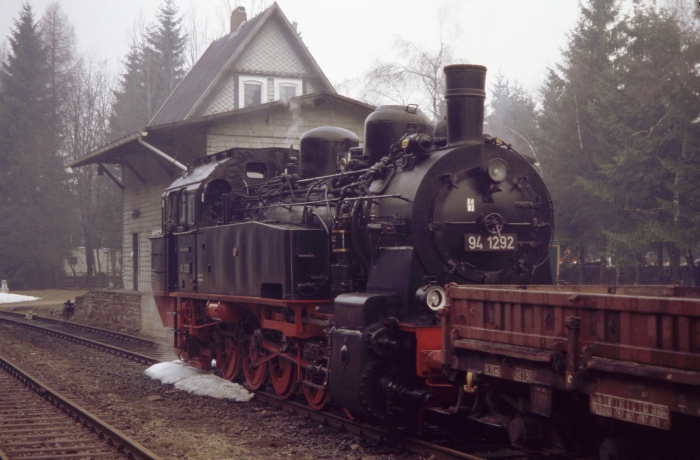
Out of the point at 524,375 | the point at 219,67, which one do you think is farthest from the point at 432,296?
the point at 219,67

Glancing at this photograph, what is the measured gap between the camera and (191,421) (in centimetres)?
895

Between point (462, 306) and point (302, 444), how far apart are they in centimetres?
246

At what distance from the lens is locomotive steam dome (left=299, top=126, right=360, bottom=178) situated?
1083 cm

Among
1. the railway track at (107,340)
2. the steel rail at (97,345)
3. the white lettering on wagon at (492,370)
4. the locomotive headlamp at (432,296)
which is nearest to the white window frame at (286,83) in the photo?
the railway track at (107,340)

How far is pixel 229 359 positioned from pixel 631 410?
26.6ft

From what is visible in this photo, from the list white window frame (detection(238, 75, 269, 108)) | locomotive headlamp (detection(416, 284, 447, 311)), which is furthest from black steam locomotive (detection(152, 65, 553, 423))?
white window frame (detection(238, 75, 269, 108))

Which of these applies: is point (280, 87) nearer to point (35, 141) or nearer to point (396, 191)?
point (396, 191)

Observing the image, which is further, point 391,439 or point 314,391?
point 314,391

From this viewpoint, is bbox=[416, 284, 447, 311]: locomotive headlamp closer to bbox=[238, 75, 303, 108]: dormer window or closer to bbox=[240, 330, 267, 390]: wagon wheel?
bbox=[240, 330, 267, 390]: wagon wheel


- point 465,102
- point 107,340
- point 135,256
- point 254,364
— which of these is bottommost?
point 107,340

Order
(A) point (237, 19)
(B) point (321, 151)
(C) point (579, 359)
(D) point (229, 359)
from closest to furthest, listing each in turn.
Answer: (C) point (579, 359)
(B) point (321, 151)
(D) point (229, 359)
(A) point (237, 19)

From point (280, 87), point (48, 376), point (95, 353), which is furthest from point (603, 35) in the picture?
point (48, 376)

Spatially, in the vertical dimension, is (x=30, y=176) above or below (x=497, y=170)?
above

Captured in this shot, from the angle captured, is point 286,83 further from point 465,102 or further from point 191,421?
point 465,102
